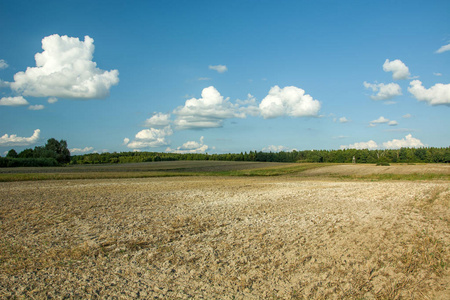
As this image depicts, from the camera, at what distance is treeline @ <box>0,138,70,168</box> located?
73.8 meters

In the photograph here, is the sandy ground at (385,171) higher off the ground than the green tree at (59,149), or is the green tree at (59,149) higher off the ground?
the green tree at (59,149)

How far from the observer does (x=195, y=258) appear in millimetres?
8641

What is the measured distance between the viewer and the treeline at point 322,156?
124 metres

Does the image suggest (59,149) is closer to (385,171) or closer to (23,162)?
(23,162)

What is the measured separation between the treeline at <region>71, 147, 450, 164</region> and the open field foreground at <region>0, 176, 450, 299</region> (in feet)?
352

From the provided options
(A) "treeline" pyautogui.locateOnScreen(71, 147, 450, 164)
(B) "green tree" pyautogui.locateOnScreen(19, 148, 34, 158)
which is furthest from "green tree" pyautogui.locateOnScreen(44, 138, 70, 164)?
(A) "treeline" pyautogui.locateOnScreen(71, 147, 450, 164)

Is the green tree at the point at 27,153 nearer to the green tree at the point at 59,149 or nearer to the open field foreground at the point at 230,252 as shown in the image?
the green tree at the point at 59,149

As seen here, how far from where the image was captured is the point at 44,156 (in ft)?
297

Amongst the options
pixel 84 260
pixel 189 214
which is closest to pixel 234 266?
pixel 84 260

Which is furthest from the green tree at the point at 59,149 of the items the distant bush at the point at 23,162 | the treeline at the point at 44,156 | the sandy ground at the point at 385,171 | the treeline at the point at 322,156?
the sandy ground at the point at 385,171

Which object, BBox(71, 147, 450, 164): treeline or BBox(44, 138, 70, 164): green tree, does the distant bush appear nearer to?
BBox(44, 138, 70, 164): green tree

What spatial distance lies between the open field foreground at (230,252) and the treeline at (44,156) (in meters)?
69.8

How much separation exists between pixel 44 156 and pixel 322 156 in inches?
4639

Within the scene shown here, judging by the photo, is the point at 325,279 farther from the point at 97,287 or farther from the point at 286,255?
the point at 97,287
